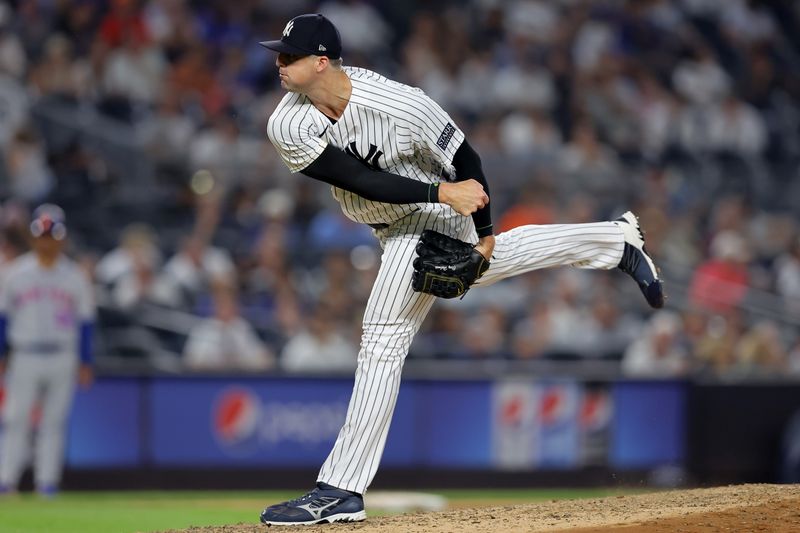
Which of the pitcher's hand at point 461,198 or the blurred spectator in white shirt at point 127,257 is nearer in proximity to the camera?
the pitcher's hand at point 461,198

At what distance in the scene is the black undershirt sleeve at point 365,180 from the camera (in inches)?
213

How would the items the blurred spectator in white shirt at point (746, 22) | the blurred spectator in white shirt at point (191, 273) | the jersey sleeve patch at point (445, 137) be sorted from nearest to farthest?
1. the jersey sleeve patch at point (445, 137)
2. the blurred spectator in white shirt at point (191, 273)
3. the blurred spectator in white shirt at point (746, 22)

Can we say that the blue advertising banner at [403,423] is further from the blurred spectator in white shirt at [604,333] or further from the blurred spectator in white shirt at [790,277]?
the blurred spectator in white shirt at [790,277]

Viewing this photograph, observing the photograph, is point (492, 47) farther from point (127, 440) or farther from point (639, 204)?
point (127, 440)

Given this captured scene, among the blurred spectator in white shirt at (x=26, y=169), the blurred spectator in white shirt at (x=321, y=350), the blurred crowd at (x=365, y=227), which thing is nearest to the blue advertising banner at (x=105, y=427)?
the blurred crowd at (x=365, y=227)

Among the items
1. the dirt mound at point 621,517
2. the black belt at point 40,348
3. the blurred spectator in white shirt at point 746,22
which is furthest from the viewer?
the blurred spectator in white shirt at point 746,22

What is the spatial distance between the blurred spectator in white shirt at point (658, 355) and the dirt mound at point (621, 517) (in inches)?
217

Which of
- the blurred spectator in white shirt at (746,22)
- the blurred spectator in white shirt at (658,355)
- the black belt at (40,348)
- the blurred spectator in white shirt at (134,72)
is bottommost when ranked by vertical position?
the black belt at (40,348)

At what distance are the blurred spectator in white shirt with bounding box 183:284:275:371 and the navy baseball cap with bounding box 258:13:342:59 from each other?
613cm

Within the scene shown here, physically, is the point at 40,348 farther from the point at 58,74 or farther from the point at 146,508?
the point at 58,74

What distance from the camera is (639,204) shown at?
13719 millimetres

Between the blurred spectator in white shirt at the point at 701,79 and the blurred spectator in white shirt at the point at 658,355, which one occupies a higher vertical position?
the blurred spectator in white shirt at the point at 701,79

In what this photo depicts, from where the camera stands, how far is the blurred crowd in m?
12.0

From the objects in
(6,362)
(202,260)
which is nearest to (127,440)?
(6,362)
